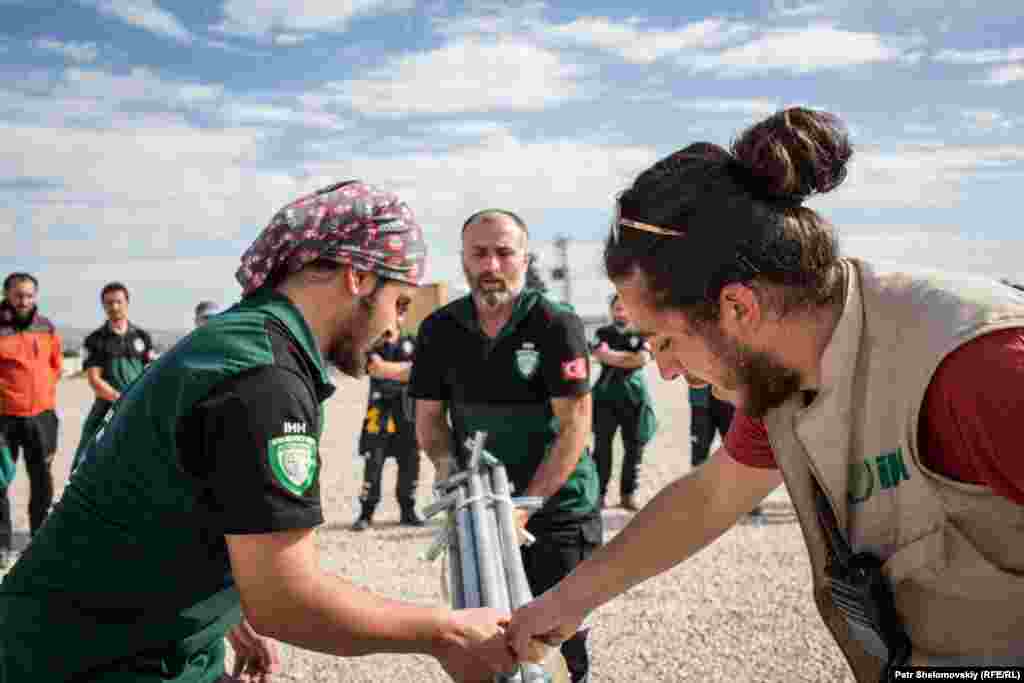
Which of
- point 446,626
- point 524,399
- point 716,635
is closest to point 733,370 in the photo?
point 446,626

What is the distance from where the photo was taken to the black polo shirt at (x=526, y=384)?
3.91m

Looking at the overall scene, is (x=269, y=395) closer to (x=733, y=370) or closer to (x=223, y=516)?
(x=223, y=516)

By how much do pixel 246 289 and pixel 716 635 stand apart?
13.3 ft

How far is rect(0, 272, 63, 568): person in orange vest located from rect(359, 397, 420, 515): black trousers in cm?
263

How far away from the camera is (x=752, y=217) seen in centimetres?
173

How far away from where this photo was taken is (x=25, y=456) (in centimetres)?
771

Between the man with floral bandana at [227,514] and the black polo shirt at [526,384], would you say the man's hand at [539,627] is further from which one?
the black polo shirt at [526,384]

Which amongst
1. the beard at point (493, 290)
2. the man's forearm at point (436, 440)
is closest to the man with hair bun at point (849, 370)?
the beard at point (493, 290)

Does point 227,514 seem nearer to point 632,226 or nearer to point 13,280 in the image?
point 632,226

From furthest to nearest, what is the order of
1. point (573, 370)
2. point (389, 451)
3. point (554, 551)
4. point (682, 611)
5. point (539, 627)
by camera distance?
1. point (389, 451)
2. point (682, 611)
3. point (573, 370)
4. point (554, 551)
5. point (539, 627)

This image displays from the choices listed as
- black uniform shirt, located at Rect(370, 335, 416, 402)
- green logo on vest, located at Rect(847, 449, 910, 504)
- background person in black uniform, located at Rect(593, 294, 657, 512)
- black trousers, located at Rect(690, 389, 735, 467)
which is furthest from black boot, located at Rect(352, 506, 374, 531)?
green logo on vest, located at Rect(847, 449, 910, 504)

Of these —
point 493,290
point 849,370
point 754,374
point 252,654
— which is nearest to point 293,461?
point 754,374

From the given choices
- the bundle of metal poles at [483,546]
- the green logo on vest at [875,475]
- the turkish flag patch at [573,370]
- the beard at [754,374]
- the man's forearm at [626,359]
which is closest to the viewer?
the green logo on vest at [875,475]

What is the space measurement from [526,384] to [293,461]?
2225 mm
